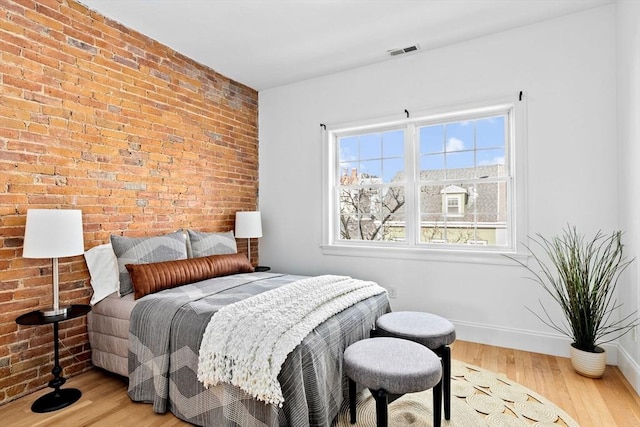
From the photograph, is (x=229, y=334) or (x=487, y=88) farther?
(x=487, y=88)

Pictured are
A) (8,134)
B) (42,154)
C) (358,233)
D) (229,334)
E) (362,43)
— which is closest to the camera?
(229,334)

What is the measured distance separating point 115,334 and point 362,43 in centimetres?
326

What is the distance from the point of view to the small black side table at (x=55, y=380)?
2133 millimetres

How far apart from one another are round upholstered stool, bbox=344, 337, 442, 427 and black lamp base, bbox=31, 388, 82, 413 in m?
1.87

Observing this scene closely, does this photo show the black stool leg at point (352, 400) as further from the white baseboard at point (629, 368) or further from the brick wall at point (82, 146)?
the brick wall at point (82, 146)

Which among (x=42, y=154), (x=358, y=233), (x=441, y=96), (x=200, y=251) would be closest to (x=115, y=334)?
(x=200, y=251)

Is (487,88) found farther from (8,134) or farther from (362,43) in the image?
(8,134)

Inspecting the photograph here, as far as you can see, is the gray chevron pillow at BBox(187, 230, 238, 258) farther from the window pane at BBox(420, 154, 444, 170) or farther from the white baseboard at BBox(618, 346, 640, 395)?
the white baseboard at BBox(618, 346, 640, 395)

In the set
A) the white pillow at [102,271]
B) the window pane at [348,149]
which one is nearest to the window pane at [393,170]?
the window pane at [348,149]

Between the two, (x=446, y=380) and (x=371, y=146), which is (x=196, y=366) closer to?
(x=446, y=380)

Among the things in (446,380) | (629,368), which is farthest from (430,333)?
(629,368)

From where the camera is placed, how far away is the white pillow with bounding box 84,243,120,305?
2.64 metres

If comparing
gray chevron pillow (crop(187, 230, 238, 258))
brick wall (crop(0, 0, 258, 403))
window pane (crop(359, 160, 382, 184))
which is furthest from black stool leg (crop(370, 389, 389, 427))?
window pane (crop(359, 160, 382, 184))

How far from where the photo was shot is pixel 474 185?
341 centimetres
